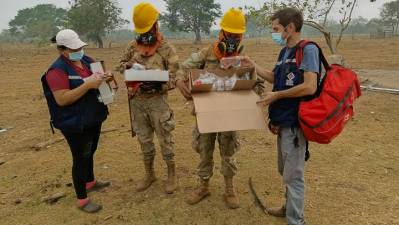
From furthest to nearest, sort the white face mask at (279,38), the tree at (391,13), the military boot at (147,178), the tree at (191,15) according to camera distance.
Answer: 1. the tree at (391,13)
2. the tree at (191,15)
3. the military boot at (147,178)
4. the white face mask at (279,38)

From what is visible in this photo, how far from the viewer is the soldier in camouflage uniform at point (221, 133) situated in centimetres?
335

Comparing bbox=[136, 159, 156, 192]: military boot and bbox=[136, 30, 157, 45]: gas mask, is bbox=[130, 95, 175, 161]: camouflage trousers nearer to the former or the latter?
bbox=[136, 159, 156, 192]: military boot

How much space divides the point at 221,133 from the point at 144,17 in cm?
137

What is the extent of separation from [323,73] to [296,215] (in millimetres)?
1204

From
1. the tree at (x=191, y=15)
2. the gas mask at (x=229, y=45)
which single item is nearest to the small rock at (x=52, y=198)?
the gas mask at (x=229, y=45)

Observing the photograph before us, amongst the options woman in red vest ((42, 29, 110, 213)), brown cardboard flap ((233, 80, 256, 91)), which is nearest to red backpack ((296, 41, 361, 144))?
brown cardboard flap ((233, 80, 256, 91))

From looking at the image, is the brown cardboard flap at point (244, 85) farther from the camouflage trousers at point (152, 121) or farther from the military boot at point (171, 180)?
the military boot at point (171, 180)

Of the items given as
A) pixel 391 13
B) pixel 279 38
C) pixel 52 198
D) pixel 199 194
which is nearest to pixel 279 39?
pixel 279 38

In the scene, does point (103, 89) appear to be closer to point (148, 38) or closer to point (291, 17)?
point (148, 38)

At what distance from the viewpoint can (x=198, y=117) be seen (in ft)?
9.98

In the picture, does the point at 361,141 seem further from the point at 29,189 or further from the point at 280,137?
the point at 29,189

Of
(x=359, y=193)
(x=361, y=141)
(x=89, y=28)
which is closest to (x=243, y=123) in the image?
(x=359, y=193)

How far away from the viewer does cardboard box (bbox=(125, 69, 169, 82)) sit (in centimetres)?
345

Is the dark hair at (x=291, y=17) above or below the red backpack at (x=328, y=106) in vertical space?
above
